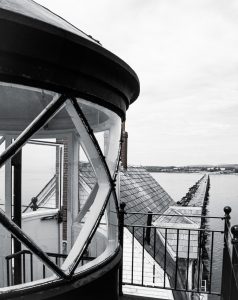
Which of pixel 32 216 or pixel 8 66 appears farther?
pixel 32 216

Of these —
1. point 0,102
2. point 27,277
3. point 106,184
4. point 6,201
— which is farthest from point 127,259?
point 106,184

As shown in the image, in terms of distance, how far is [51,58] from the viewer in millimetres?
1940

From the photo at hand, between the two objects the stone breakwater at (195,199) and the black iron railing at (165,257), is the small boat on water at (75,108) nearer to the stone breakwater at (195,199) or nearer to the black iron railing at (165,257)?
the black iron railing at (165,257)

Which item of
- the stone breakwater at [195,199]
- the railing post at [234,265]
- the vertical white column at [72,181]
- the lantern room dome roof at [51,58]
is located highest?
the lantern room dome roof at [51,58]

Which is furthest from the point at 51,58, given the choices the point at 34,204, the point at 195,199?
the point at 195,199

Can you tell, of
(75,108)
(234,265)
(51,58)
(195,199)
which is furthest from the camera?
(195,199)

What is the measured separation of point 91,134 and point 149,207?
15.1m

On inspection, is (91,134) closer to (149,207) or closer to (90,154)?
(90,154)

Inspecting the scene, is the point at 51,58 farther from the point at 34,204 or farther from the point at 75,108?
the point at 34,204

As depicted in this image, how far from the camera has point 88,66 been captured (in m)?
2.17

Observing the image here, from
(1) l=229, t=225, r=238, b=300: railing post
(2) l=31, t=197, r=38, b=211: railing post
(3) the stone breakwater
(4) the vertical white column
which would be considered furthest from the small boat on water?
(3) the stone breakwater

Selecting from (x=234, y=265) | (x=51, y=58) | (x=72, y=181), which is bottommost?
(x=234, y=265)

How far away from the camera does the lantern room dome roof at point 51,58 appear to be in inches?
68.8

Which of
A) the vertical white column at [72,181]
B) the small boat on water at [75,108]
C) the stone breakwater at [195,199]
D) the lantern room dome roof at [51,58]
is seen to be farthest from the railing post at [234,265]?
the stone breakwater at [195,199]
